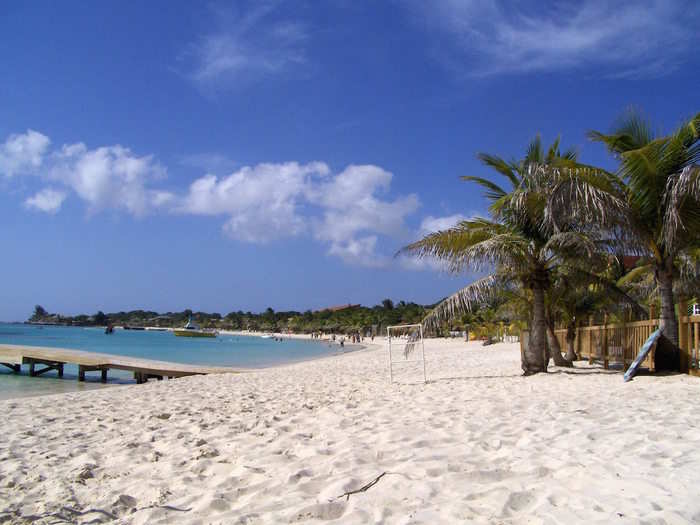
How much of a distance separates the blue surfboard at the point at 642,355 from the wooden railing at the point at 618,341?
30cm

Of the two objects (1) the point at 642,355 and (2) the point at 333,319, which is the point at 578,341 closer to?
(1) the point at 642,355

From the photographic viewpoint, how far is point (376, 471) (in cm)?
401

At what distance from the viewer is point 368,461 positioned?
4.33 meters

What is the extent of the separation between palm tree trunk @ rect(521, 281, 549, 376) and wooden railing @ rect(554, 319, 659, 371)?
1752mm

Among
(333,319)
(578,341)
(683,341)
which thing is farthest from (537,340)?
(333,319)

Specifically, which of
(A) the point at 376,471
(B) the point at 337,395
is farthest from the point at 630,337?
(A) the point at 376,471

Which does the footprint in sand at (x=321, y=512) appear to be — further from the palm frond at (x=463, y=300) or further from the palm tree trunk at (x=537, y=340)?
the palm tree trunk at (x=537, y=340)

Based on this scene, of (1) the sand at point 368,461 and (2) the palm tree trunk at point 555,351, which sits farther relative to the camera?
(2) the palm tree trunk at point 555,351

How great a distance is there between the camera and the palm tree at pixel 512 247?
1109cm

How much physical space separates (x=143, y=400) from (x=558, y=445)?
7308mm

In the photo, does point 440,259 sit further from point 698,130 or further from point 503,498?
point 503,498

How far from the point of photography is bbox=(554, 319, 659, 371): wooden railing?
35.8ft

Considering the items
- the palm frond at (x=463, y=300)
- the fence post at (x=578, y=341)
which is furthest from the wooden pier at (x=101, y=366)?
the fence post at (x=578, y=341)

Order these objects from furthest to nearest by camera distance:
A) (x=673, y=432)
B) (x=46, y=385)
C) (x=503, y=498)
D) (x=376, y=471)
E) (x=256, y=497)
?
(x=46, y=385) < (x=673, y=432) < (x=376, y=471) < (x=256, y=497) < (x=503, y=498)
